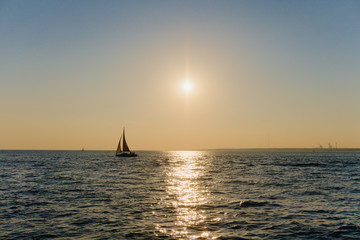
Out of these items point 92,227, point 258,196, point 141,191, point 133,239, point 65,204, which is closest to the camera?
point 133,239

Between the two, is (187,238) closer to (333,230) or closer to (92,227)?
(92,227)

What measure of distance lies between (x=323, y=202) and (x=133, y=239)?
1814 cm

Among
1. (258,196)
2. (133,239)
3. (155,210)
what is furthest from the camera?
(258,196)

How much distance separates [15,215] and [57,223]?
422 cm

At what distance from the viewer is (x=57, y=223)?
707 inches

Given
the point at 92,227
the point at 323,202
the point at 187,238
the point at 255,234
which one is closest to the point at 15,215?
the point at 92,227

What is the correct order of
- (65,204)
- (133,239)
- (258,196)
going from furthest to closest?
(258,196) < (65,204) < (133,239)

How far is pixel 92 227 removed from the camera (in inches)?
670

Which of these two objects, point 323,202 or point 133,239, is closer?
point 133,239

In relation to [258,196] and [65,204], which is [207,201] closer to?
[258,196]

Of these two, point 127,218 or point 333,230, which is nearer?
point 333,230

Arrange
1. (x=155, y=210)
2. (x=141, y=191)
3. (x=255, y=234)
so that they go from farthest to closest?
(x=141, y=191) → (x=155, y=210) → (x=255, y=234)

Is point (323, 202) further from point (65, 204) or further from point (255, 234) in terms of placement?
point (65, 204)

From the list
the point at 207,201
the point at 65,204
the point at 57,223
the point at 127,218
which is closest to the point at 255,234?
the point at 127,218
